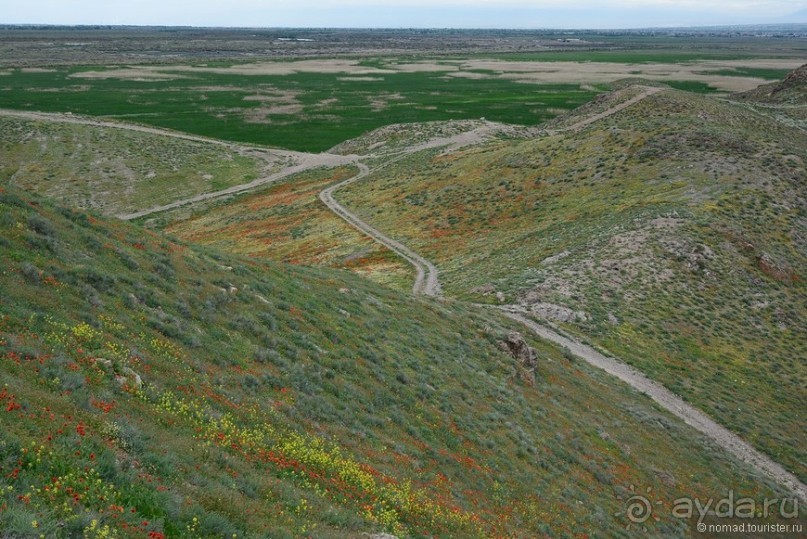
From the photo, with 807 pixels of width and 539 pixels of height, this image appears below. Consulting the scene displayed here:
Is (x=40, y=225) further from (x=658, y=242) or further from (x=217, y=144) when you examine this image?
(x=217, y=144)

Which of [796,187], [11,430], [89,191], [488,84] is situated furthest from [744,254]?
[488,84]

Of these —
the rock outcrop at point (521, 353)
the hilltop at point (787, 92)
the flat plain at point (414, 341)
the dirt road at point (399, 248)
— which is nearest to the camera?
the flat plain at point (414, 341)

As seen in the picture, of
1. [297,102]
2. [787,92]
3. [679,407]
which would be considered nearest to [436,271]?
[679,407]

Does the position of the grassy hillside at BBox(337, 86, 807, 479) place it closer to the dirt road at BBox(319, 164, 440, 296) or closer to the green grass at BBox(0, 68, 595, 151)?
the dirt road at BBox(319, 164, 440, 296)

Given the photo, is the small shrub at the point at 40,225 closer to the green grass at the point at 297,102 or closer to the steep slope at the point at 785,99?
the green grass at the point at 297,102

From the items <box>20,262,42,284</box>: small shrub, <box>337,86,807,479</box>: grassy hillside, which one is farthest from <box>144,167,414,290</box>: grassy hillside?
<box>20,262,42,284</box>: small shrub

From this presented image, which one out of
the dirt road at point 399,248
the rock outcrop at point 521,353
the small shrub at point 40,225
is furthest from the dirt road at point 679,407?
the small shrub at point 40,225

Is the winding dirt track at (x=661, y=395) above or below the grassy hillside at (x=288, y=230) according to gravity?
below

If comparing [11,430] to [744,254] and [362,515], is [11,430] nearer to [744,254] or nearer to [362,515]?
[362,515]
